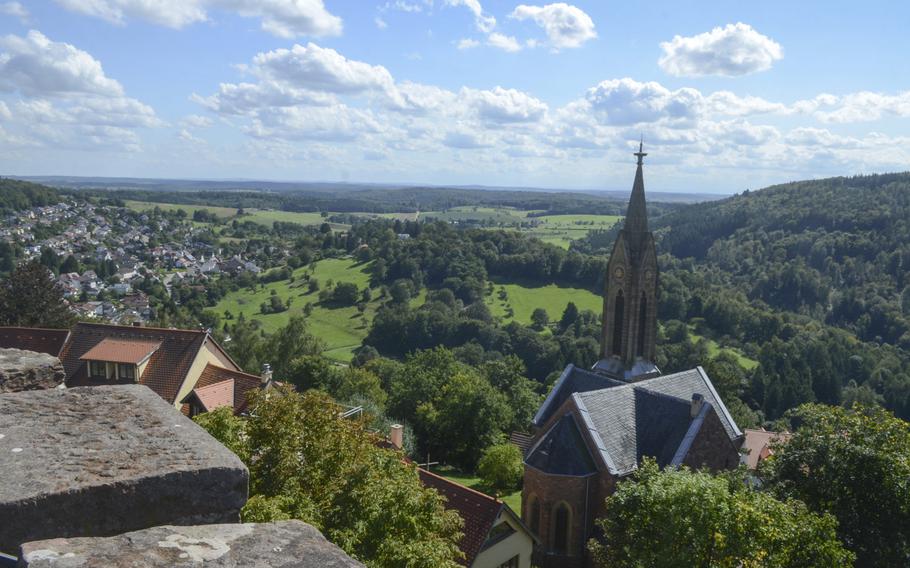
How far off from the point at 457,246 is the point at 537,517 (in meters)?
116

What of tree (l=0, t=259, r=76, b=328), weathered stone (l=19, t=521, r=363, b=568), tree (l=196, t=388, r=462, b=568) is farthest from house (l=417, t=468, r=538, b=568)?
tree (l=0, t=259, r=76, b=328)

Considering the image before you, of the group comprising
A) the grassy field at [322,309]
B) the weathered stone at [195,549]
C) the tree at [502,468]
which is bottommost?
the grassy field at [322,309]

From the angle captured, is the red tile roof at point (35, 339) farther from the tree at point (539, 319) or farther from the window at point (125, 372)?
the tree at point (539, 319)

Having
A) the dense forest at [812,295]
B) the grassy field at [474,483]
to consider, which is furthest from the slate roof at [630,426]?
the dense forest at [812,295]

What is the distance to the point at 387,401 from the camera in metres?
54.3

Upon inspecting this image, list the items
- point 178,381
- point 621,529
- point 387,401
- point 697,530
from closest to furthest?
1. point 697,530
2. point 621,529
3. point 178,381
4. point 387,401

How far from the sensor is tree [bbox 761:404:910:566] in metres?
19.4

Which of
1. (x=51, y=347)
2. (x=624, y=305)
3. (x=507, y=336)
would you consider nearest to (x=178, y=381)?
(x=51, y=347)

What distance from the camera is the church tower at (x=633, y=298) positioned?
1492 inches

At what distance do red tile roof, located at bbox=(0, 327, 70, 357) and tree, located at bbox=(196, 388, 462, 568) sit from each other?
1102 inches

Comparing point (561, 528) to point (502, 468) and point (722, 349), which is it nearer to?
point (502, 468)

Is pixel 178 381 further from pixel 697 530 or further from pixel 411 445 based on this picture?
pixel 697 530

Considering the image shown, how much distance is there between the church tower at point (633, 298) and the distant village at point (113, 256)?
84.1 meters

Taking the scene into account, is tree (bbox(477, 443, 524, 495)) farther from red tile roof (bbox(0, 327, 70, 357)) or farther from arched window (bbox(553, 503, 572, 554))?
red tile roof (bbox(0, 327, 70, 357))
